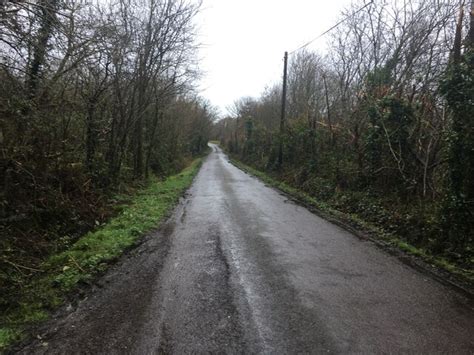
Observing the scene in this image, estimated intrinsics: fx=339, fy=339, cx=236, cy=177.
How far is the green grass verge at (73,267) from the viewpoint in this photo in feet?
12.7

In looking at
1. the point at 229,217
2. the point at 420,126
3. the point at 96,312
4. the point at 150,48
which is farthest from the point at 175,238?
the point at 150,48

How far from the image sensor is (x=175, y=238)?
7.42 meters

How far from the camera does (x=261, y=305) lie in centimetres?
423

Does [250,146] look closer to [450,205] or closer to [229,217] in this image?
[229,217]

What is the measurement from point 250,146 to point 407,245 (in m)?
31.8

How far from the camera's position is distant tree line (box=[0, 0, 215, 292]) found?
6227 millimetres

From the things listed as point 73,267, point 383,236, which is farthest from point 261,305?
point 383,236

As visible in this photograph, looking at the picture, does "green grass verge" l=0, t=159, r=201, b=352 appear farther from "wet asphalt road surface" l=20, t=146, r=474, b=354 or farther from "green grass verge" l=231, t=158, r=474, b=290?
"green grass verge" l=231, t=158, r=474, b=290

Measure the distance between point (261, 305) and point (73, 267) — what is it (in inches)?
123

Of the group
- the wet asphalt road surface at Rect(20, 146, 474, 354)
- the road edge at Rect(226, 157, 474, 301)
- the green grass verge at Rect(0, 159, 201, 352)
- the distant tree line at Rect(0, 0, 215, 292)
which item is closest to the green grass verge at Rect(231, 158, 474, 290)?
the road edge at Rect(226, 157, 474, 301)

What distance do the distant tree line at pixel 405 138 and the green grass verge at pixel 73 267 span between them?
243 inches

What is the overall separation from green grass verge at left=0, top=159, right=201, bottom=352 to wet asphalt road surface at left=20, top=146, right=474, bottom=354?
273mm

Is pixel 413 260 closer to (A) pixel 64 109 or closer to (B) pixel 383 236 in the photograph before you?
(B) pixel 383 236

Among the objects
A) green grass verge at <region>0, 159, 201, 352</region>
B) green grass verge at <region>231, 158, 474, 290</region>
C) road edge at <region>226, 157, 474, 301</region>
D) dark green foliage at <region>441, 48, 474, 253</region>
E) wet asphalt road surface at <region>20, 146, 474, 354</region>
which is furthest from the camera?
dark green foliage at <region>441, 48, 474, 253</region>
